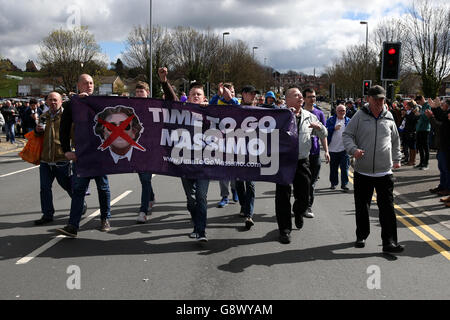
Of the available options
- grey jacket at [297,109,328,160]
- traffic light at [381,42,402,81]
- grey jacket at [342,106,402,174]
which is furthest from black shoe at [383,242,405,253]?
traffic light at [381,42,402,81]

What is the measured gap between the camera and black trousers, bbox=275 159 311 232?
19.9ft

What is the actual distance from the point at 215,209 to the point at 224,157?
6.74ft

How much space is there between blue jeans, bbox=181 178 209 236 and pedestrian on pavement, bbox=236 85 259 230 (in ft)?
2.21

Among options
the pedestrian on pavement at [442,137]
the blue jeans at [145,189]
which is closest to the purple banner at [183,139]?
the blue jeans at [145,189]

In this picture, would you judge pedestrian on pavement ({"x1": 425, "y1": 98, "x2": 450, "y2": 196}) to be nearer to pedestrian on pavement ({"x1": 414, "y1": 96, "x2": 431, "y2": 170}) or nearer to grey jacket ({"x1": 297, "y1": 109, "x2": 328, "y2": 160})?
pedestrian on pavement ({"x1": 414, "y1": 96, "x2": 431, "y2": 170})

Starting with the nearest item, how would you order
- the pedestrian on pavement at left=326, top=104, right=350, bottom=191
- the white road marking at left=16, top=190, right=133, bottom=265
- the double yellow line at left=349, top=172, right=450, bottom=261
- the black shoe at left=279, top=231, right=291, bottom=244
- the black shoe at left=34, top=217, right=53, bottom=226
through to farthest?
the white road marking at left=16, top=190, right=133, bottom=265, the double yellow line at left=349, top=172, right=450, bottom=261, the black shoe at left=279, top=231, right=291, bottom=244, the black shoe at left=34, top=217, right=53, bottom=226, the pedestrian on pavement at left=326, top=104, right=350, bottom=191

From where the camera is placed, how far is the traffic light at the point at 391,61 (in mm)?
14219

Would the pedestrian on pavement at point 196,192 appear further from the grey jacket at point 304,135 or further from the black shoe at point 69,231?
the black shoe at point 69,231

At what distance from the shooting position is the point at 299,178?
251 inches

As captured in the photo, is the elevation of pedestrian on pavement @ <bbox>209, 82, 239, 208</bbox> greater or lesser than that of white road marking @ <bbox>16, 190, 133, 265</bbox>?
greater

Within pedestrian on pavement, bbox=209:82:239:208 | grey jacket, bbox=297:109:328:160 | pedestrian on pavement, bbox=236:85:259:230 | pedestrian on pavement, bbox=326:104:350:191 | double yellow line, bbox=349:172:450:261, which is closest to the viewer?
double yellow line, bbox=349:172:450:261

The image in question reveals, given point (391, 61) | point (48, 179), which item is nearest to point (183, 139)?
point (48, 179)

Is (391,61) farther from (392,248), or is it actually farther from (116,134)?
(116,134)

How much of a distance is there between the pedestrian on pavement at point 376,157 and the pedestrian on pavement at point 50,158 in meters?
4.14
